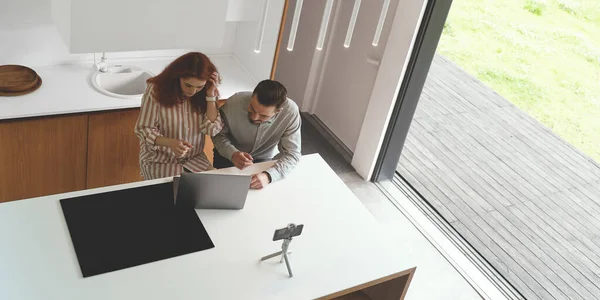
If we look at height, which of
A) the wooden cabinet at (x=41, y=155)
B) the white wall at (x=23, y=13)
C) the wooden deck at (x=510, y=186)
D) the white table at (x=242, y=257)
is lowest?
the wooden deck at (x=510, y=186)

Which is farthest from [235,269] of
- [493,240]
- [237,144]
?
[493,240]

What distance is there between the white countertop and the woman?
1.33 feet

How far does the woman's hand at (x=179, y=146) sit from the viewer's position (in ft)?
8.71

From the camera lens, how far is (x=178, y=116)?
2.79 metres

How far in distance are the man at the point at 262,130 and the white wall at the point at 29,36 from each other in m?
1.15

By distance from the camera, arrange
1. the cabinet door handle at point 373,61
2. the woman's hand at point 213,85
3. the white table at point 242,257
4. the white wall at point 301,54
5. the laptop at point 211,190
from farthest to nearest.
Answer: the white wall at point 301,54, the cabinet door handle at point 373,61, the woman's hand at point 213,85, the laptop at point 211,190, the white table at point 242,257

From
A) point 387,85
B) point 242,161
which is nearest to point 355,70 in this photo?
point 387,85

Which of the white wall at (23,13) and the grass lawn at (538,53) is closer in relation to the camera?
the white wall at (23,13)

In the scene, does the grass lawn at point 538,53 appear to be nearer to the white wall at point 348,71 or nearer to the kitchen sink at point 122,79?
the white wall at point 348,71

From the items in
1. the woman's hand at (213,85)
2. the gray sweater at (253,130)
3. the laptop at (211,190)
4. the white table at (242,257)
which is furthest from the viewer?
the gray sweater at (253,130)

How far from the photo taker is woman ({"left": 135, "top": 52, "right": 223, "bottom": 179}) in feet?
8.66

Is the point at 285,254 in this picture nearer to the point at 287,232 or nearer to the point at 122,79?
the point at 287,232

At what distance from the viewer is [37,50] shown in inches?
128

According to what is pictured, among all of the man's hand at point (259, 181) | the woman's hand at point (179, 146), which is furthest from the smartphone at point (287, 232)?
the woman's hand at point (179, 146)
